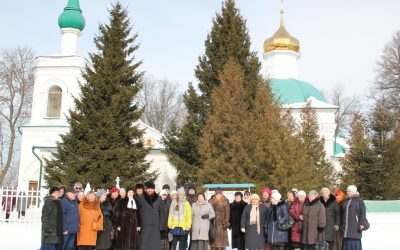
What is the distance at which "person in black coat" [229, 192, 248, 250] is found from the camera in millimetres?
9648

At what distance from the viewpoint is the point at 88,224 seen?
27.7 feet

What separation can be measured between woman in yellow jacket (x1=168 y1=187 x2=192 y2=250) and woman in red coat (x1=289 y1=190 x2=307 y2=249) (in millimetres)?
1882

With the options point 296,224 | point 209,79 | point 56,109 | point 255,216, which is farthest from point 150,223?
point 56,109

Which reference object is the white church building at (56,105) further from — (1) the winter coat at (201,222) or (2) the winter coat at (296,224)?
(2) the winter coat at (296,224)

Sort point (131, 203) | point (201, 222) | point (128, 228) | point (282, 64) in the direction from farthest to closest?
1. point (282, 64)
2. point (201, 222)
3. point (131, 203)
4. point (128, 228)

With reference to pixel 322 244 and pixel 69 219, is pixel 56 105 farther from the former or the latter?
pixel 322 244

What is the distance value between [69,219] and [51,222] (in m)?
0.39

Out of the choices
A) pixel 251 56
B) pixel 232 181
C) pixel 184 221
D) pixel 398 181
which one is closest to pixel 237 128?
pixel 232 181

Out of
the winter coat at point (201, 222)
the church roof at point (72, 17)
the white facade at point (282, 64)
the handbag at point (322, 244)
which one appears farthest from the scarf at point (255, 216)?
the white facade at point (282, 64)

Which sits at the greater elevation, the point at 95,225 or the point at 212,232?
the point at 95,225

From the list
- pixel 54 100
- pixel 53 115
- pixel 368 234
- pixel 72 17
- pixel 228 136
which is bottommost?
pixel 368 234

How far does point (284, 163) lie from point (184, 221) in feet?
25.2

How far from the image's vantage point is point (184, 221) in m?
8.96

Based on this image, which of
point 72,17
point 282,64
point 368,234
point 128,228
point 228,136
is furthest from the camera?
point 282,64
